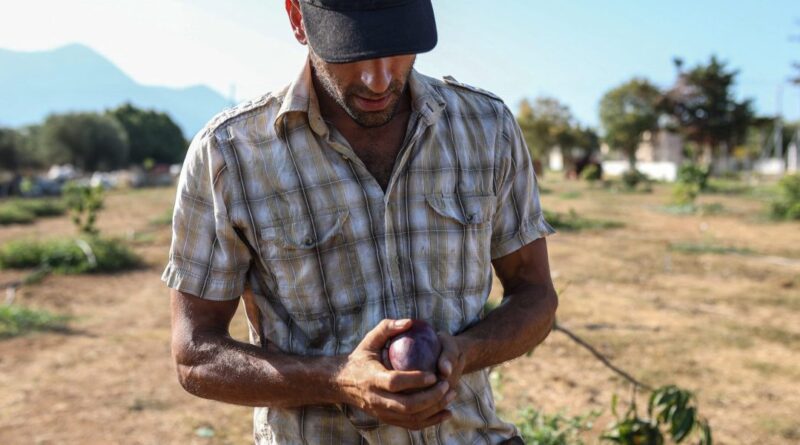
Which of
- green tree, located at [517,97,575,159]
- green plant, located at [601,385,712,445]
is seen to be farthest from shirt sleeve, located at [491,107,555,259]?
green tree, located at [517,97,575,159]

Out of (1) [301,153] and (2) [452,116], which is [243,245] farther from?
(2) [452,116]

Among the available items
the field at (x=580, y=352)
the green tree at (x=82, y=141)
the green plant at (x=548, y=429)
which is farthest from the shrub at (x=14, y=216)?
the green tree at (x=82, y=141)

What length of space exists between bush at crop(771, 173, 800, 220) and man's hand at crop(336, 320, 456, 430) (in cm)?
1790

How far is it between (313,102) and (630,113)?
43295 mm

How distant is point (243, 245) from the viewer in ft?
5.48

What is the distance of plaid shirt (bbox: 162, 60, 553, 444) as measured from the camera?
1645 millimetres

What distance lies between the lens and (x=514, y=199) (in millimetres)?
1859

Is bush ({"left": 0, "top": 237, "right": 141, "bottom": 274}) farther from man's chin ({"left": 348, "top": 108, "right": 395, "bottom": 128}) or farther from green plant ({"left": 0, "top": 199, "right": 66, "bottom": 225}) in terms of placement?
man's chin ({"left": 348, "top": 108, "right": 395, "bottom": 128})

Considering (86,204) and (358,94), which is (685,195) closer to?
(86,204)

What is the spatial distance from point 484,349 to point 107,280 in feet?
35.8

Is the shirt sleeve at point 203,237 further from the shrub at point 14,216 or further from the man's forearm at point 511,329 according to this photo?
the shrub at point 14,216

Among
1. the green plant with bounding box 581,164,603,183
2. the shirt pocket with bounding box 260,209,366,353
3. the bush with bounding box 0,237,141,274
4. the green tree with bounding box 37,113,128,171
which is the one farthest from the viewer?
the green tree with bounding box 37,113,128,171

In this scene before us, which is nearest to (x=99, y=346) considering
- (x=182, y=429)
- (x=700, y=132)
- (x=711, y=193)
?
(x=182, y=429)

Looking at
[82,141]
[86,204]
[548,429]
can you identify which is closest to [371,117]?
[548,429]
